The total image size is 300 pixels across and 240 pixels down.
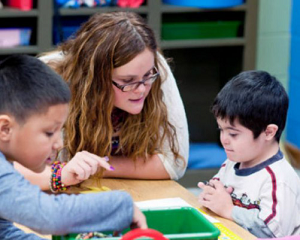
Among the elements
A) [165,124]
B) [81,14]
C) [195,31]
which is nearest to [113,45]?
[165,124]

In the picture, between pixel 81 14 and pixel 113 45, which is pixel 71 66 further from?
pixel 81 14

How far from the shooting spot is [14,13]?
3436mm

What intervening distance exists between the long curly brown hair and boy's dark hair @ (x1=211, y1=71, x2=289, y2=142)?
0.93 ft

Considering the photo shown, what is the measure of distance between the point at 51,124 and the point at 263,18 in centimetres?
310

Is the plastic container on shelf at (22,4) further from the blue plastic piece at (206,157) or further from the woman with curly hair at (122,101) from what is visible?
the woman with curly hair at (122,101)

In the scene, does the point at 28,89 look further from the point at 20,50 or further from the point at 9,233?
the point at 20,50

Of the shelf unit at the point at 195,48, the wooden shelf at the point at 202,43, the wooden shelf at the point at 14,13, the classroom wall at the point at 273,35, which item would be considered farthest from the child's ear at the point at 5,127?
the classroom wall at the point at 273,35

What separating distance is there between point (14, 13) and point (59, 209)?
8.05ft

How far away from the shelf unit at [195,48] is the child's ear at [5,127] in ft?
6.97

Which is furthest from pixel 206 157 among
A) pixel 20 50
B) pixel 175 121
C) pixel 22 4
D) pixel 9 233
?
pixel 9 233

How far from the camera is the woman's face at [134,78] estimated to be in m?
1.90

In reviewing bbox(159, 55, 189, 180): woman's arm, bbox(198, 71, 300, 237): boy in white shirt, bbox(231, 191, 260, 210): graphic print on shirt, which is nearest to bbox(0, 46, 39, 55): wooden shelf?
bbox(159, 55, 189, 180): woman's arm

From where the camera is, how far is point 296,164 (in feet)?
14.4

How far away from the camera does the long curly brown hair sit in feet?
6.28
